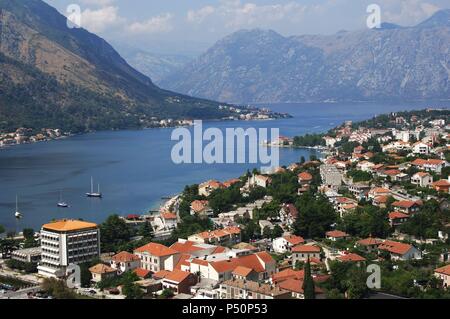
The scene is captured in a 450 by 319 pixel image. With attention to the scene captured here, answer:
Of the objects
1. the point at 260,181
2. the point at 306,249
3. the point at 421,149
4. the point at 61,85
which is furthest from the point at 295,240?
the point at 61,85

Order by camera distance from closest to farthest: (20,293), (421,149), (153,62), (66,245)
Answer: (20,293) → (66,245) → (421,149) → (153,62)

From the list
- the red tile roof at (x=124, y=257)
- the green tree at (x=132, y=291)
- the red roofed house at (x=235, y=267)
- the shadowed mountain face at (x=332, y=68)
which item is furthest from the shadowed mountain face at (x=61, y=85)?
the shadowed mountain face at (x=332, y=68)

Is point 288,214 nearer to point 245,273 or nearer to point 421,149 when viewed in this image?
point 245,273

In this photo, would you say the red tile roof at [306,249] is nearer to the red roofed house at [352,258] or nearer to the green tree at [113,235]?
the red roofed house at [352,258]

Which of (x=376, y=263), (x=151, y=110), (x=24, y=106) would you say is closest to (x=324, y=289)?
(x=376, y=263)

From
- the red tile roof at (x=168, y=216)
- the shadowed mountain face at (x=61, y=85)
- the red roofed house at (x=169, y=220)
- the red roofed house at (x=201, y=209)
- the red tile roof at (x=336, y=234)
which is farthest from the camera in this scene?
the shadowed mountain face at (x=61, y=85)

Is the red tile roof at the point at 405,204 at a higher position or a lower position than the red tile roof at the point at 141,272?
higher

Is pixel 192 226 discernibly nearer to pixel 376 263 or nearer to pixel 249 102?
pixel 376 263
